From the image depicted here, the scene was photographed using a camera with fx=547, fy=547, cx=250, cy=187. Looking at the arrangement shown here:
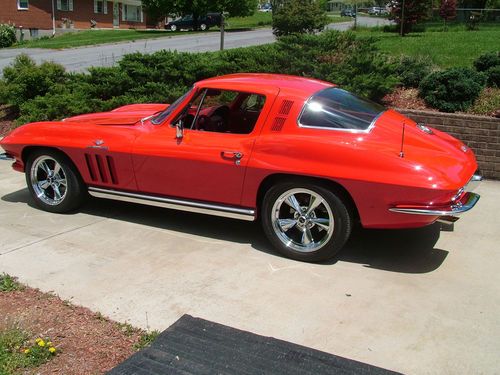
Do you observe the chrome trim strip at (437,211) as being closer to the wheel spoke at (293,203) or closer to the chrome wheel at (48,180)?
the wheel spoke at (293,203)

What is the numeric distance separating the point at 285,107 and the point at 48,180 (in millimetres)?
2733

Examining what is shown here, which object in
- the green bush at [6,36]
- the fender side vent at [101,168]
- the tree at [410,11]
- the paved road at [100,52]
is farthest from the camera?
the green bush at [6,36]

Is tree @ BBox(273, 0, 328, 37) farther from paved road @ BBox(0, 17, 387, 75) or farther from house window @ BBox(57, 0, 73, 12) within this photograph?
house window @ BBox(57, 0, 73, 12)

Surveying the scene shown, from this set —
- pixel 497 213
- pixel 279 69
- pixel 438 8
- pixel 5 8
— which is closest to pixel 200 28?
pixel 5 8

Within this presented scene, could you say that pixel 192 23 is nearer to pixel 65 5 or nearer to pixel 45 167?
pixel 65 5

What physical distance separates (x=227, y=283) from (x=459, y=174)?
6.58 feet

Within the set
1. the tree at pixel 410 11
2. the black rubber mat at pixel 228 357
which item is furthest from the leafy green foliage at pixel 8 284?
the tree at pixel 410 11

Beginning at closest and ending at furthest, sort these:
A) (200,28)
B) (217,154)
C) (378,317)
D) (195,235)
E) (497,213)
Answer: (378,317) → (217,154) → (195,235) → (497,213) → (200,28)

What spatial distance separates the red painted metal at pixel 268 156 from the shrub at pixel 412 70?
13.8 feet

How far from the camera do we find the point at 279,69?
31.1ft

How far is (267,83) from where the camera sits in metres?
4.97

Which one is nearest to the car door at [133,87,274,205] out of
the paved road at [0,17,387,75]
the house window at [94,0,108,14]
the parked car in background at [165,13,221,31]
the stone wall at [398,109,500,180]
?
the stone wall at [398,109,500,180]

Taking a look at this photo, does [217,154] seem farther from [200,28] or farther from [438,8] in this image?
[200,28]

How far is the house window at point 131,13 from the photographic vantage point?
55.2 metres
